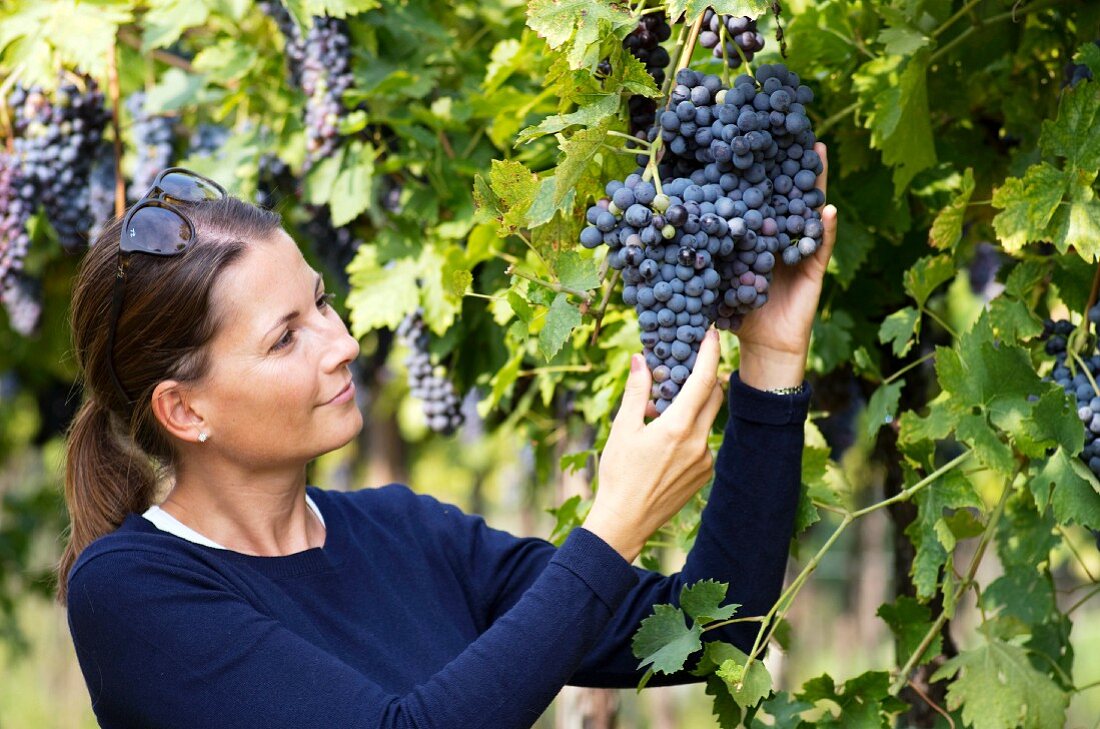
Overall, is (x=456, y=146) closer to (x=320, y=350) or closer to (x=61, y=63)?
(x=61, y=63)

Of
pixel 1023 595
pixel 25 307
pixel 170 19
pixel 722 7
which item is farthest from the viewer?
pixel 25 307

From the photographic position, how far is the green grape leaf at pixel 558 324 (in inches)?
60.6

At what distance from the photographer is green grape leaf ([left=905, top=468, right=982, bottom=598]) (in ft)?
5.55

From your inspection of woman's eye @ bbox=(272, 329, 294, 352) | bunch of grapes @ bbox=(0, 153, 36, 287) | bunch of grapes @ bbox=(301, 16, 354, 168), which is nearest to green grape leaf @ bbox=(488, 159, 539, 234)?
woman's eye @ bbox=(272, 329, 294, 352)

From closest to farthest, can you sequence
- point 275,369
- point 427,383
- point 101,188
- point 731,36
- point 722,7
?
point 722,7 < point 731,36 < point 275,369 < point 427,383 < point 101,188

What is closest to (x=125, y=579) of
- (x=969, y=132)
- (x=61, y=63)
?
(x=969, y=132)

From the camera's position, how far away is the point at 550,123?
148cm

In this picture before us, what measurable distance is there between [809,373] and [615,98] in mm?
1225

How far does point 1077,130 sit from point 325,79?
1.67 metres

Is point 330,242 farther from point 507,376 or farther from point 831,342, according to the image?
point 831,342

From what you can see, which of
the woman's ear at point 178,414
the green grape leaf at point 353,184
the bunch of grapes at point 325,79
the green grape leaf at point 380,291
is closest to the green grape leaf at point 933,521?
the woman's ear at point 178,414

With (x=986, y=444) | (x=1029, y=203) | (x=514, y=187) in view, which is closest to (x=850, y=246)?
(x=1029, y=203)

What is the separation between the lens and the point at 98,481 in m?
1.87

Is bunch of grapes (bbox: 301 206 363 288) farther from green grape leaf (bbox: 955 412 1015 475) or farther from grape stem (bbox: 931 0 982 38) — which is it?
green grape leaf (bbox: 955 412 1015 475)
